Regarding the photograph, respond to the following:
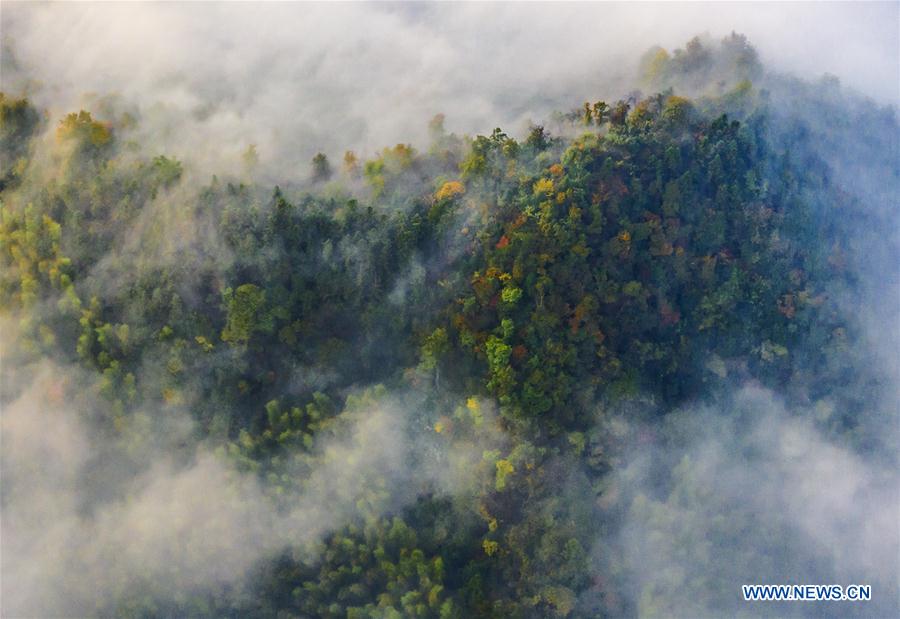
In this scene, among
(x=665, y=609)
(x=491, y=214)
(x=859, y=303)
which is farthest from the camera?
(x=859, y=303)

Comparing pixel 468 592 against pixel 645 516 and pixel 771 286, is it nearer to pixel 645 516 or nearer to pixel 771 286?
pixel 645 516

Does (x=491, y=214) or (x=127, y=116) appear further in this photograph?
(x=127, y=116)

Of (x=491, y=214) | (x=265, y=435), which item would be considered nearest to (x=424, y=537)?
(x=265, y=435)

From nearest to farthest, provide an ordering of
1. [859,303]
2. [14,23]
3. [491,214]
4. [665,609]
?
1. [665,609]
2. [491,214]
3. [859,303]
4. [14,23]

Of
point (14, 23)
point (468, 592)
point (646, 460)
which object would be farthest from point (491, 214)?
point (14, 23)

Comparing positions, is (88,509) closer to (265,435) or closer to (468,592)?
(265,435)

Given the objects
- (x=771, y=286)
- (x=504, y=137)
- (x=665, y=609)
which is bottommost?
(x=665, y=609)

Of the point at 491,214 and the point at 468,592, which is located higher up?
the point at 491,214
